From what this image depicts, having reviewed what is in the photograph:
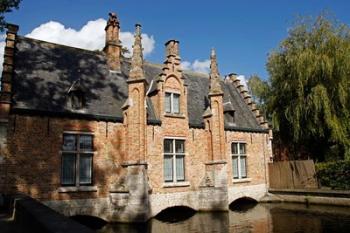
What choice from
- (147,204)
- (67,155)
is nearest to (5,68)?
(67,155)

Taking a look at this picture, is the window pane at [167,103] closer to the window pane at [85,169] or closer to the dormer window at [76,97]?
the dormer window at [76,97]

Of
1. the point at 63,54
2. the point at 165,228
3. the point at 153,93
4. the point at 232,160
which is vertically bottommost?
the point at 165,228

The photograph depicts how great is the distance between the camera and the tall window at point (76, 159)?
12711mm

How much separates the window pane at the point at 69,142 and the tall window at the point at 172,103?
15.5ft

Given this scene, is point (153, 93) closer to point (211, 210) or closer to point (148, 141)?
point (148, 141)

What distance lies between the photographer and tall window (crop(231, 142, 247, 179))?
18156 mm

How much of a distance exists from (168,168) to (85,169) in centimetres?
398

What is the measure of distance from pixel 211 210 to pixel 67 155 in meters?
7.04

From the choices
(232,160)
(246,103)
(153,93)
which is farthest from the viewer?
(246,103)

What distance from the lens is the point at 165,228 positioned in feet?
39.2

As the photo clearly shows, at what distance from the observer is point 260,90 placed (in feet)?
76.8

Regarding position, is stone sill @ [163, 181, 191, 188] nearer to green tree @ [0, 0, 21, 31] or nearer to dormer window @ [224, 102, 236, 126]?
dormer window @ [224, 102, 236, 126]

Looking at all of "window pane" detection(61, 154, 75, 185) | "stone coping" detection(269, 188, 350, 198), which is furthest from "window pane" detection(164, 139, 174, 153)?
"stone coping" detection(269, 188, 350, 198)

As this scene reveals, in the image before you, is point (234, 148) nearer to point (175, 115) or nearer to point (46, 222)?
point (175, 115)
